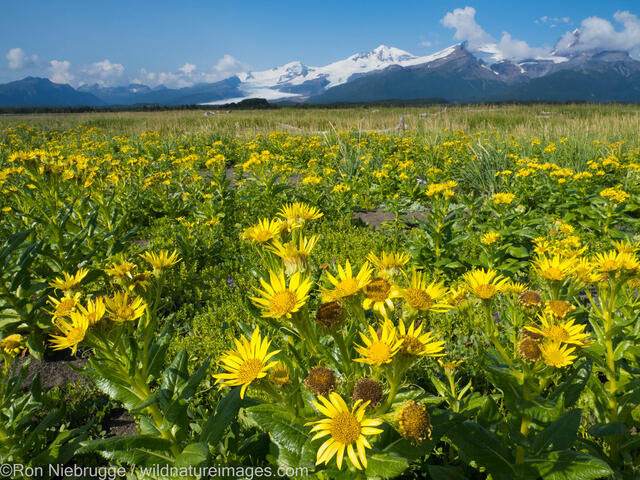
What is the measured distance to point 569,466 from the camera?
3.50ft

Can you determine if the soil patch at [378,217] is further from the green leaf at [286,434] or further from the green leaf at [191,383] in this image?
the green leaf at [286,434]

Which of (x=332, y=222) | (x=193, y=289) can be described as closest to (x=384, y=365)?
(x=193, y=289)

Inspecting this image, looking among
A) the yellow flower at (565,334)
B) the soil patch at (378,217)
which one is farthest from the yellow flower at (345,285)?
the soil patch at (378,217)

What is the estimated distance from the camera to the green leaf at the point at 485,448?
116 centimetres

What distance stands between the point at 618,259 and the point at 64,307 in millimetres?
2291

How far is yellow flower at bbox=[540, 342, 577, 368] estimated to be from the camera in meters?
1.04

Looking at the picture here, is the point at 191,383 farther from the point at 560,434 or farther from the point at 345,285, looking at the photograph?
the point at 560,434

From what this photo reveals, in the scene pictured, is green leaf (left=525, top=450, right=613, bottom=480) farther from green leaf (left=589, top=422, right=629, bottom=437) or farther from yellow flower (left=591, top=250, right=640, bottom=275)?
yellow flower (left=591, top=250, right=640, bottom=275)

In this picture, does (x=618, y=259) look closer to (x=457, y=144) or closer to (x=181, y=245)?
(x=181, y=245)

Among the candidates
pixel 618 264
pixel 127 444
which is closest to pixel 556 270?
pixel 618 264

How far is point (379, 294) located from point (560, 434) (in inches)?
30.7

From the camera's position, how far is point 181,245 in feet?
12.7

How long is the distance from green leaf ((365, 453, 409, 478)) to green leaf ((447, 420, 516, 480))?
0.36 m

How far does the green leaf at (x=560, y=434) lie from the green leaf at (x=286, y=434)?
797 mm
